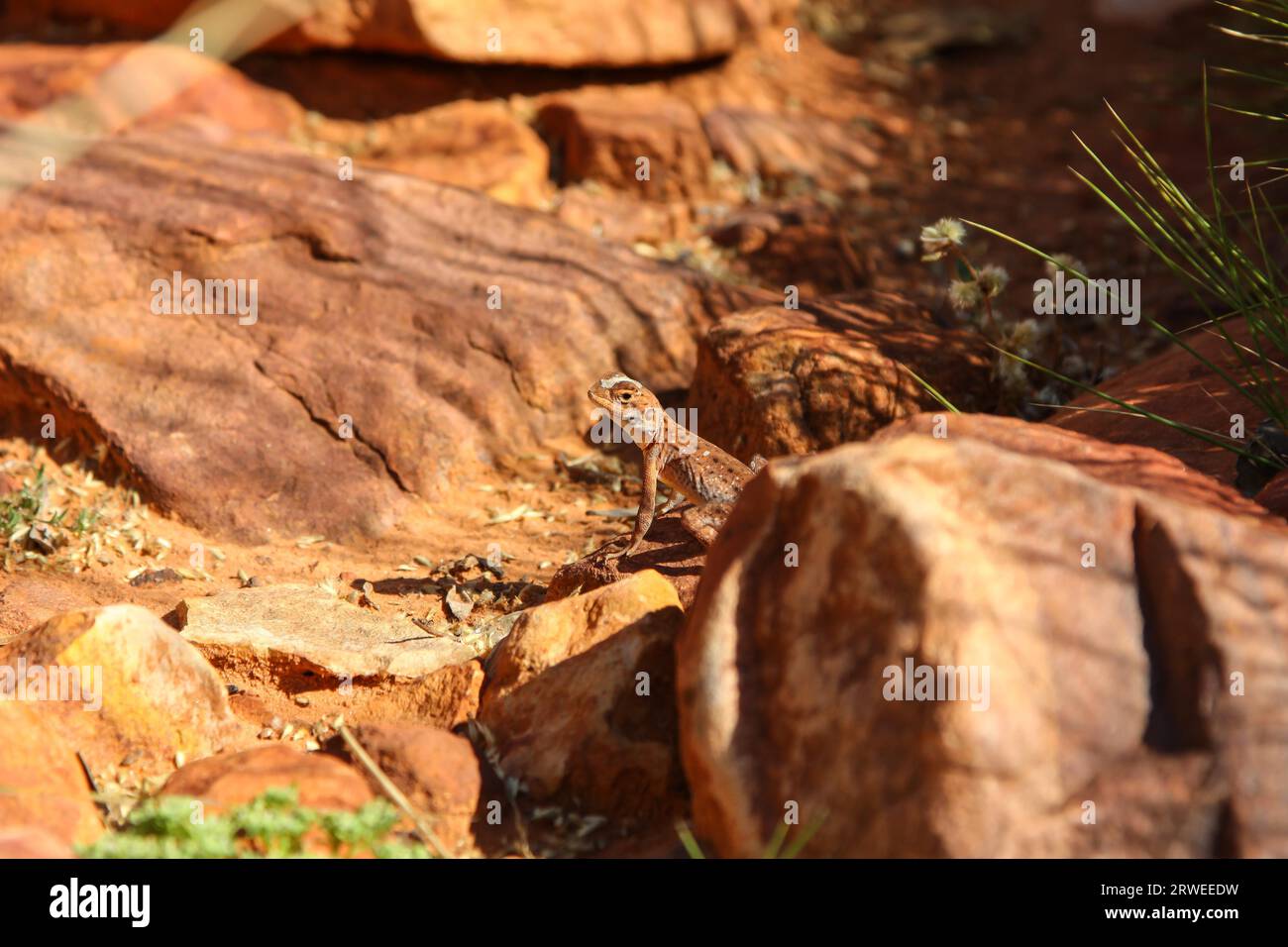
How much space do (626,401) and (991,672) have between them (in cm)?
262

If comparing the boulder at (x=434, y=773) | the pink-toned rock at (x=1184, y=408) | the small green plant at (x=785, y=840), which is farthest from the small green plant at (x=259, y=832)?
the pink-toned rock at (x=1184, y=408)

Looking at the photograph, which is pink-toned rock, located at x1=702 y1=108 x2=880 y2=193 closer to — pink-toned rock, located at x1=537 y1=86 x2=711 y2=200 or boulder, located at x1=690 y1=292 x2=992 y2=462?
pink-toned rock, located at x1=537 y1=86 x2=711 y2=200

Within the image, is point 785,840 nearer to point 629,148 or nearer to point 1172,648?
point 1172,648

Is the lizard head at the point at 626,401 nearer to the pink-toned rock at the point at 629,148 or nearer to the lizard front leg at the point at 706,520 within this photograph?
the lizard front leg at the point at 706,520

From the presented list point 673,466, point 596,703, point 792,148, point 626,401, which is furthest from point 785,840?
point 792,148

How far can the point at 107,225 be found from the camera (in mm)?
6625

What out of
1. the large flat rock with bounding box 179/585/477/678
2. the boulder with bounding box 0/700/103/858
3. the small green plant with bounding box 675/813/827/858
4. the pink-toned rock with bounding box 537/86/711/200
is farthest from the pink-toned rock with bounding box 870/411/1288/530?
the pink-toned rock with bounding box 537/86/711/200

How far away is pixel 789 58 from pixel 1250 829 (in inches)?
387

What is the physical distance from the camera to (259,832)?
126 inches

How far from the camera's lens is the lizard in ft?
16.1

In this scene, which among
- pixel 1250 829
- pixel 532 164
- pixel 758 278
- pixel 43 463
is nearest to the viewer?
pixel 1250 829

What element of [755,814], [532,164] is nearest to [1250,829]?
[755,814]

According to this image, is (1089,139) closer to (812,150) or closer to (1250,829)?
(812,150)

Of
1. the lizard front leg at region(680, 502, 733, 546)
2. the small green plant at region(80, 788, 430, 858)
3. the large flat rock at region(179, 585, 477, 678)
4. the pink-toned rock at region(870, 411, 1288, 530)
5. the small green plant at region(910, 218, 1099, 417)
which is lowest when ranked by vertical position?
the small green plant at region(80, 788, 430, 858)
